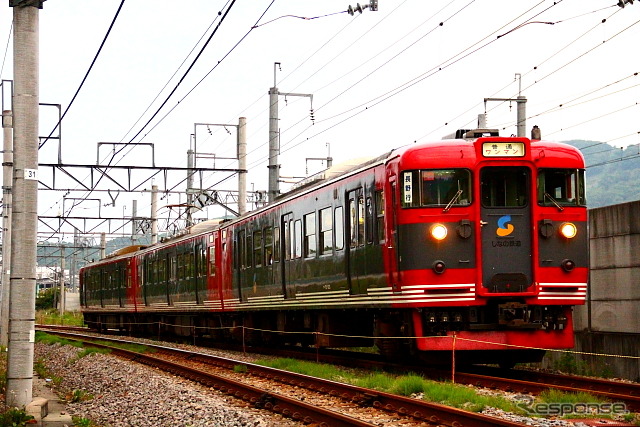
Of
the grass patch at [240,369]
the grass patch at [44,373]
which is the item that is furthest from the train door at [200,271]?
the grass patch at [240,369]

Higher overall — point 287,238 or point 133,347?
point 287,238

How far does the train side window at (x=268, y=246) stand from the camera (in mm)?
19766

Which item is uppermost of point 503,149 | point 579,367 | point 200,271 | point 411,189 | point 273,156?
point 273,156

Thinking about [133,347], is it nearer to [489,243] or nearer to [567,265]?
[489,243]

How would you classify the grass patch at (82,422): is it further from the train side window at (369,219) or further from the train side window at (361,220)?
the train side window at (361,220)

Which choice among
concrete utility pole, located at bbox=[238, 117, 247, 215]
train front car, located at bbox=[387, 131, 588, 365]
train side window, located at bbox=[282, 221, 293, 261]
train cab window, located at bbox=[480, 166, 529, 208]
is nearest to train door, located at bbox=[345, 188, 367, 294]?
train front car, located at bbox=[387, 131, 588, 365]

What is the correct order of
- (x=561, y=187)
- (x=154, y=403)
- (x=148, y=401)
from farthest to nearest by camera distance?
1. (x=561, y=187)
2. (x=148, y=401)
3. (x=154, y=403)

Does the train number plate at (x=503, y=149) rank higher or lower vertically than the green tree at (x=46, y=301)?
higher

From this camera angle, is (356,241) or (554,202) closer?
(554,202)

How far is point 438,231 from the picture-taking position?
1302 cm

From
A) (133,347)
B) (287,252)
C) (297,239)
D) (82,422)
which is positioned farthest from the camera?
(133,347)

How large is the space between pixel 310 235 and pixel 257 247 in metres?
3.73

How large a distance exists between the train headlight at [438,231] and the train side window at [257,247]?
26.3 ft

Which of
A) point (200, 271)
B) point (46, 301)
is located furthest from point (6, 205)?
point (46, 301)
